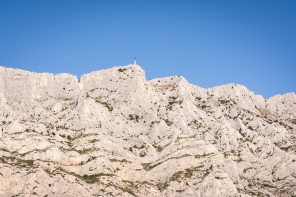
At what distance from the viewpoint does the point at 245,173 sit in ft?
646

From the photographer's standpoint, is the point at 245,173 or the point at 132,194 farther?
the point at 245,173

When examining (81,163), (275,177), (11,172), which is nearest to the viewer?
(11,172)

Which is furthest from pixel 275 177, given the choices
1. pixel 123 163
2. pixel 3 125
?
pixel 3 125

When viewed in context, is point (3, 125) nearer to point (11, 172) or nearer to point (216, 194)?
point (11, 172)

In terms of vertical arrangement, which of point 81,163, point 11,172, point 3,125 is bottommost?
point 11,172

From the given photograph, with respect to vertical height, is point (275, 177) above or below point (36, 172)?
above

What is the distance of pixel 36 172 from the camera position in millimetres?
167375

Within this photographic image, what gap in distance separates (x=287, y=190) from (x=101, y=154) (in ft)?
232

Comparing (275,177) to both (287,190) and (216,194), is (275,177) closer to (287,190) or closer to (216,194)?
(287,190)

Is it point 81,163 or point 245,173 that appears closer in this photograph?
point 81,163

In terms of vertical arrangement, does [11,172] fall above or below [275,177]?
below

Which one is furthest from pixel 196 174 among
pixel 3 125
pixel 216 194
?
pixel 3 125

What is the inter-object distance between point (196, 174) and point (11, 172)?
65270 mm

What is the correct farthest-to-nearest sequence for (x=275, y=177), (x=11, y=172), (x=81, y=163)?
(x=275, y=177), (x=81, y=163), (x=11, y=172)
